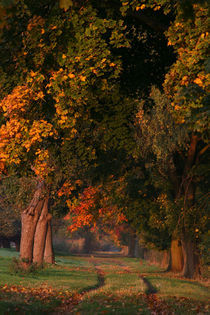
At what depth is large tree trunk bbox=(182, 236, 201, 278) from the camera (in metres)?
29.7

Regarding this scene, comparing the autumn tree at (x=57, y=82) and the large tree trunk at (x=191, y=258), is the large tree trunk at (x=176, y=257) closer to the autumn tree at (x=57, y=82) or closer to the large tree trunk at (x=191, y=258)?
the large tree trunk at (x=191, y=258)

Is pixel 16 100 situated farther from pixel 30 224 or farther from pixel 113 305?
pixel 30 224

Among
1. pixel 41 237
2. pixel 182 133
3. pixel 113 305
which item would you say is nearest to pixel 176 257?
pixel 41 237

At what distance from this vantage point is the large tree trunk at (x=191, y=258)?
97.5 ft

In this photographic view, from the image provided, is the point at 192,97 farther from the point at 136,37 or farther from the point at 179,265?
the point at 179,265

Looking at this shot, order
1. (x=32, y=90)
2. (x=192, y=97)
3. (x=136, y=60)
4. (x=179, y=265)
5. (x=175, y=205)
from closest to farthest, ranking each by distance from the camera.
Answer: (x=192, y=97), (x=32, y=90), (x=136, y=60), (x=175, y=205), (x=179, y=265)

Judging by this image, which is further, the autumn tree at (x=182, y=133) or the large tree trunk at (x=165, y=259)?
the large tree trunk at (x=165, y=259)

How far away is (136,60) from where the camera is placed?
14.3 metres

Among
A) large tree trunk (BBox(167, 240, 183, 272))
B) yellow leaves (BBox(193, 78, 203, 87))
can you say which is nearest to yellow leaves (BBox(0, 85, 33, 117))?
yellow leaves (BBox(193, 78, 203, 87))

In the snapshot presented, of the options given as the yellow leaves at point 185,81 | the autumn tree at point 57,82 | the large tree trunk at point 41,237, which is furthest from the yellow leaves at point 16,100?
the large tree trunk at point 41,237

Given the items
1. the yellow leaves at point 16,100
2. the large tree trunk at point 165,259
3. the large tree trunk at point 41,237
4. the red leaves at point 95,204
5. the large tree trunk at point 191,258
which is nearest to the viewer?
the yellow leaves at point 16,100

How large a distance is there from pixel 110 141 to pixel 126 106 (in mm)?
1115

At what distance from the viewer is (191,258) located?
97.7ft

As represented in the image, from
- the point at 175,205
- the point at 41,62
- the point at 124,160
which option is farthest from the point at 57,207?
the point at 41,62
